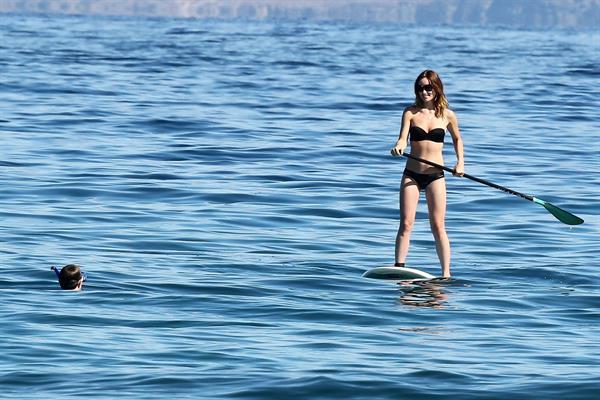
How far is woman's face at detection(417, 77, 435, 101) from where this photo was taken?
1434 cm

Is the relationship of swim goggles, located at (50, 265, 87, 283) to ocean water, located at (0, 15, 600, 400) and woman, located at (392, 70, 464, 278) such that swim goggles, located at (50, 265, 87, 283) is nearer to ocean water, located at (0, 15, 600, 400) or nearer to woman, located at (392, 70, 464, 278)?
ocean water, located at (0, 15, 600, 400)

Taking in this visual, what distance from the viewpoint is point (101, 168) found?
2412 cm

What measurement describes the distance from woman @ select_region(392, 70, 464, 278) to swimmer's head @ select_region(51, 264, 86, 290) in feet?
10.4

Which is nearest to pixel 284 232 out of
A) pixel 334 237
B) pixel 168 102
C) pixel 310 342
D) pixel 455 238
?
pixel 334 237

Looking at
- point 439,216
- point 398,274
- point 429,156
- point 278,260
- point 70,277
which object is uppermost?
point 429,156

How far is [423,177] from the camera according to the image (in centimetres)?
1476

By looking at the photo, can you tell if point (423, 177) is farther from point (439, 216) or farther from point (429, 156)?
point (439, 216)

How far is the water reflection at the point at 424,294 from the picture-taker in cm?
1377

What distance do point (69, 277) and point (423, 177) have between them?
3.57 m

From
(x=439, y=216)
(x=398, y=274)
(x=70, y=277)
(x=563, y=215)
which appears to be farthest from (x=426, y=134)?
(x=70, y=277)

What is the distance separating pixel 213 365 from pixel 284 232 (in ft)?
22.4

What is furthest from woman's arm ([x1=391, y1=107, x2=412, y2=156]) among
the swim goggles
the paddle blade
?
the swim goggles

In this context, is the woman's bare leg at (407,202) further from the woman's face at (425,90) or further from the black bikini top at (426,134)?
the woman's face at (425,90)

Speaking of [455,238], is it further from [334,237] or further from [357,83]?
[357,83]
